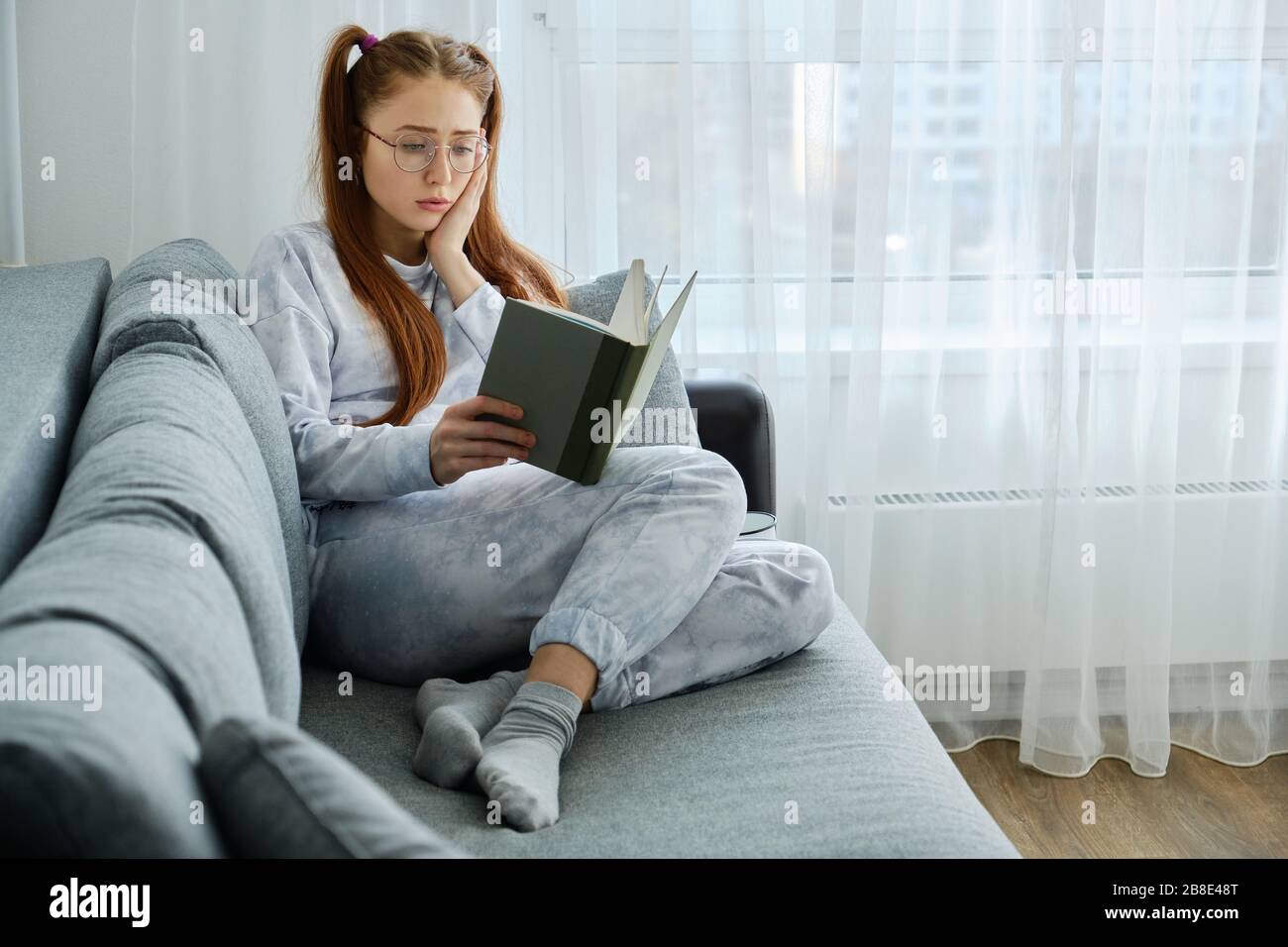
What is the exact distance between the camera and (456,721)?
1.11 meters

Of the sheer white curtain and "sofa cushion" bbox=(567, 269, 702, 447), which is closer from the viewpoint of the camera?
"sofa cushion" bbox=(567, 269, 702, 447)

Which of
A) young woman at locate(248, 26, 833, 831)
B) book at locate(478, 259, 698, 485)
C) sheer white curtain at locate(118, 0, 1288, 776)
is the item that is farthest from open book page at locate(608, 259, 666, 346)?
sheer white curtain at locate(118, 0, 1288, 776)

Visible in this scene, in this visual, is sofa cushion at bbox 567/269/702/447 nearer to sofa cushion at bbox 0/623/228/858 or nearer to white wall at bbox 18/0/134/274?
white wall at bbox 18/0/134/274

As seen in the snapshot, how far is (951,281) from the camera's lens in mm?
2219

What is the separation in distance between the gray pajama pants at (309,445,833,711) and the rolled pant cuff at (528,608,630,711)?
0.11ft

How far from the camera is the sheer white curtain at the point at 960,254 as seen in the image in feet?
6.71

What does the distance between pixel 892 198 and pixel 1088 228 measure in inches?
14.1

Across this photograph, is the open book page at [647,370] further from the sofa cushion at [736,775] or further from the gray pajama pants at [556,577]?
the sofa cushion at [736,775]

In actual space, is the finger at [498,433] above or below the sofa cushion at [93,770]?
above

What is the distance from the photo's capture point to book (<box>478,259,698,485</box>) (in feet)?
3.96

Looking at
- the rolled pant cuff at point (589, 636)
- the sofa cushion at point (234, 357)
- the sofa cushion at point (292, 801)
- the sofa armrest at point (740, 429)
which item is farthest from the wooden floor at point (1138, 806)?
the sofa cushion at point (292, 801)

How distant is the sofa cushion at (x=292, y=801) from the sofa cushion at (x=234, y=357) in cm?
52
